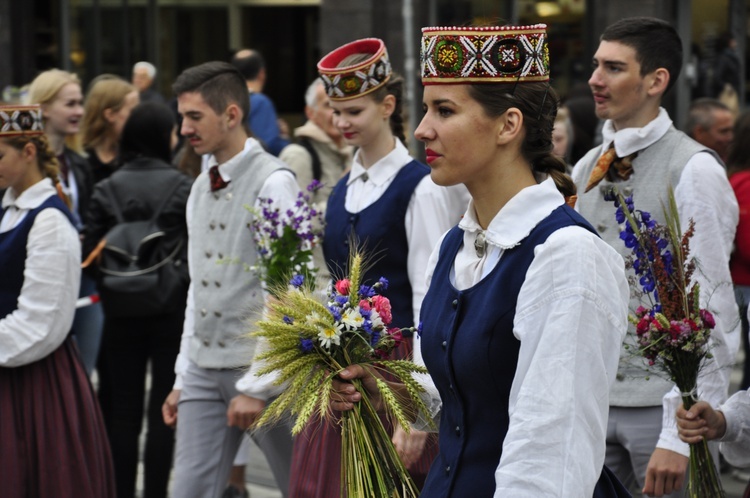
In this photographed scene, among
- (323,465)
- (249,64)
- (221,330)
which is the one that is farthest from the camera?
(249,64)

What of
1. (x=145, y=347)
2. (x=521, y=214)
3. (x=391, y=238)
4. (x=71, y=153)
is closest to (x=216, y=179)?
(x=391, y=238)

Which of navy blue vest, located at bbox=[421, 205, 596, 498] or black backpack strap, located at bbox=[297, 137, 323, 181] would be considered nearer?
navy blue vest, located at bbox=[421, 205, 596, 498]

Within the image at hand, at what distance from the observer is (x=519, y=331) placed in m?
2.74

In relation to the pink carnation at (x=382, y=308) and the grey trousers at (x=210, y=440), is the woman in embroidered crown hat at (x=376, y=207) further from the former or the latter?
the pink carnation at (x=382, y=308)

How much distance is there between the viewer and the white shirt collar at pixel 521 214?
289cm

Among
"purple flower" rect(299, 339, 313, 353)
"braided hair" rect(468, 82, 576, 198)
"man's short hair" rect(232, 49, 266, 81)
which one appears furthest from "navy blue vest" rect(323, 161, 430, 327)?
"man's short hair" rect(232, 49, 266, 81)

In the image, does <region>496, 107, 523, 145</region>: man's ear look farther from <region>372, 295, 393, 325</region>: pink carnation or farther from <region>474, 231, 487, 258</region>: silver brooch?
<region>372, 295, 393, 325</region>: pink carnation

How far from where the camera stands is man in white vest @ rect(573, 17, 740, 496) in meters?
4.31

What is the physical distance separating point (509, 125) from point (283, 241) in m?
2.09

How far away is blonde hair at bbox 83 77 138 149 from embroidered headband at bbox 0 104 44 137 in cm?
243

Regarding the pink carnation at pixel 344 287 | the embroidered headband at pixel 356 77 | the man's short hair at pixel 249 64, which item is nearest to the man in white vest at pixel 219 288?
the embroidered headband at pixel 356 77

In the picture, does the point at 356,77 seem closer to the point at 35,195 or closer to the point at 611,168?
the point at 611,168

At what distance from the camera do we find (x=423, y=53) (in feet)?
10.1

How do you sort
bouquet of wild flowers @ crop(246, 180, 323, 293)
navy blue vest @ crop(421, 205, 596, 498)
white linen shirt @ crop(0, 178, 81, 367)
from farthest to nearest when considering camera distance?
white linen shirt @ crop(0, 178, 81, 367)
bouquet of wild flowers @ crop(246, 180, 323, 293)
navy blue vest @ crop(421, 205, 596, 498)
